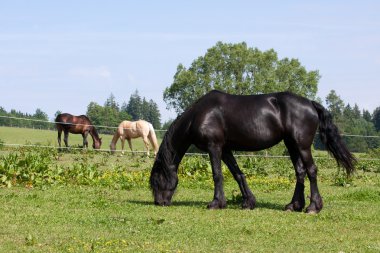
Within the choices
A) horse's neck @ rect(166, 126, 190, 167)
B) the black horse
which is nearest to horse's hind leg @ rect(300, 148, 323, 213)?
the black horse

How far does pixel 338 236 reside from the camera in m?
8.21

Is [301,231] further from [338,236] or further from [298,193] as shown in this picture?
[298,193]

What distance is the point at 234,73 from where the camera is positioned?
197 ft

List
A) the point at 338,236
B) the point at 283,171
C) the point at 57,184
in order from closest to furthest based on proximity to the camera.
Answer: the point at 338,236, the point at 57,184, the point at 283,171

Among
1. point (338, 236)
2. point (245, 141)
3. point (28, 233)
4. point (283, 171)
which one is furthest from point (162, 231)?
point (283, 171)

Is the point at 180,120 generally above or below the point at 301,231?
above

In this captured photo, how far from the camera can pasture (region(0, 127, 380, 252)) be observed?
741cm

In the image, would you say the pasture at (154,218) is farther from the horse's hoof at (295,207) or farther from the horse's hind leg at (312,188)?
the horse's hind leg at (312,188)

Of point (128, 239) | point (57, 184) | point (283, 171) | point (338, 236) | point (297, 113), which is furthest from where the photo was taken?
point (283, 171)

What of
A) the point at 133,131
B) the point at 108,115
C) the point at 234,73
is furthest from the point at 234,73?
the point at 108,115

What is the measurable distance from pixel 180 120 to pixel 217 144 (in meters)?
0.83

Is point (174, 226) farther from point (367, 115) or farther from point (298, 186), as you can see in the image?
point (367, 115)

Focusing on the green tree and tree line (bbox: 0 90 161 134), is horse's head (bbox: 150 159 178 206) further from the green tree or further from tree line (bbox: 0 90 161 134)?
the green tree

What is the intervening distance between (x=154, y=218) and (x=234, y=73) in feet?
168
